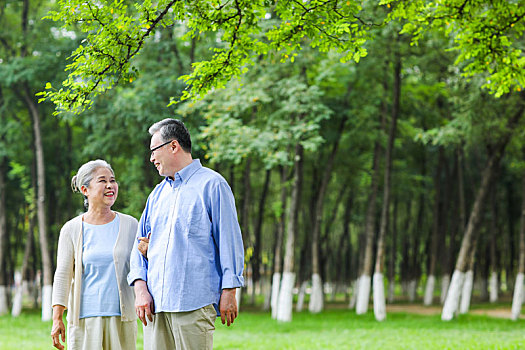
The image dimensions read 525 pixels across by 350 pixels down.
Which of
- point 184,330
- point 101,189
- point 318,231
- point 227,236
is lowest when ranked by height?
point 184,330

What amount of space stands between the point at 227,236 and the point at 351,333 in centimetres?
1320

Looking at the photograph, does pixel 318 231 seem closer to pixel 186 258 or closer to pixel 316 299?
pixel 316 299

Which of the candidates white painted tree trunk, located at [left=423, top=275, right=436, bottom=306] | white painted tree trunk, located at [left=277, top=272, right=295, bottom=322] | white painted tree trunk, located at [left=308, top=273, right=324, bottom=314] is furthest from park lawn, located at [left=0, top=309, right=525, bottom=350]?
white painted tree trunk, located at [left=423, top=275, right=436, bottom=306]

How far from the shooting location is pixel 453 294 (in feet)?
61.1

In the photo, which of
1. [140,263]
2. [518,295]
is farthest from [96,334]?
[518,295]

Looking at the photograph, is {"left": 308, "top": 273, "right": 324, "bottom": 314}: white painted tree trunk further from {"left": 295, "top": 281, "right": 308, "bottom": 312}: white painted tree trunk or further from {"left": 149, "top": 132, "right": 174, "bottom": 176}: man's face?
{"left": 149, "top": 132, "right": 174, "bottom": 176}: man's face

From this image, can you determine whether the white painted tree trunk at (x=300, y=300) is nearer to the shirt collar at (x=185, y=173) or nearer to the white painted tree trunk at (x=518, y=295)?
the white painted tree trunk at (x=518, y=295)

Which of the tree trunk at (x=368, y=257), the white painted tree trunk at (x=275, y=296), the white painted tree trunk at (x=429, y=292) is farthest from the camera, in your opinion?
the white painted tree trunk at (x=429, y=292)

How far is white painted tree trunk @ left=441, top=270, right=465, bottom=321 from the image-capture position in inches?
716

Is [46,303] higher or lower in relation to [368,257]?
lower

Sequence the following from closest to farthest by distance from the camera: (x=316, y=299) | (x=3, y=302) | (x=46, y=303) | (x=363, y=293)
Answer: (x=46, y=303) → (x=363, y=293) → (x=3, y=302) → (x=316, y=299)

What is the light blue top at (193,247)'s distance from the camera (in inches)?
148

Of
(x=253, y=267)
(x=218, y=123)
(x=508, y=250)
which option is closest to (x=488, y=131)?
(x=218, y=123)

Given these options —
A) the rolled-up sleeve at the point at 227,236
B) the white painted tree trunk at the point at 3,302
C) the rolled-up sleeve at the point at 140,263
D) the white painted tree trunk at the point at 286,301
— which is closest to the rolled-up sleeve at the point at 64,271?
the rolled-up sleeve at the point at 140,263
